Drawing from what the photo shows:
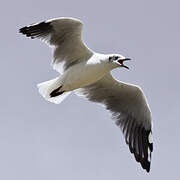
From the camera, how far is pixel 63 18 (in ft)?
30.0

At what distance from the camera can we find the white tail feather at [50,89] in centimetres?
974

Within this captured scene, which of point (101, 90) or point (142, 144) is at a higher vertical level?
point (101, 90)

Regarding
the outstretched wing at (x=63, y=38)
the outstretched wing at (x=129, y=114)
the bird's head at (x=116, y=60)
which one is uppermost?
the outstretched wing at (x=63, y=38)

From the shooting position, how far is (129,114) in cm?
1066

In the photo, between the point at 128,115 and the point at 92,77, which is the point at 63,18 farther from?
the point at 128,115

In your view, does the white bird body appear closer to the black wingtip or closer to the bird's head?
the bird's head

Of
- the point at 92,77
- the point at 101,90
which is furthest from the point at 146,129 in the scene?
the point at 92,77

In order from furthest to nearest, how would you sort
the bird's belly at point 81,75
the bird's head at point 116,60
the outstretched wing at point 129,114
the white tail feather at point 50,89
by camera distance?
the outstretched wing at point 129,114 → the white tail feather at point 50,89 → the bird's belly at point 81,75 → the bird's head at point 116,60

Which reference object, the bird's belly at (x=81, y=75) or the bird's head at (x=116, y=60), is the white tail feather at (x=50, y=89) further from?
the bird's head at (x=116, y=60)

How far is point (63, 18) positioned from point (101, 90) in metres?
1.96

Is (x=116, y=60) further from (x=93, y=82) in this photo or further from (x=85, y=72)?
(x=93, y=82)

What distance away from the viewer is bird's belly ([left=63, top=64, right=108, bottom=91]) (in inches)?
365

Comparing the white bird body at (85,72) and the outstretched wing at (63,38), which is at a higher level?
the outstretched wing at (63,38)

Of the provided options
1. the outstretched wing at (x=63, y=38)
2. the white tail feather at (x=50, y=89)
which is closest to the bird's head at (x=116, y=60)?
the outstretched wing at (x=63, y=38)
